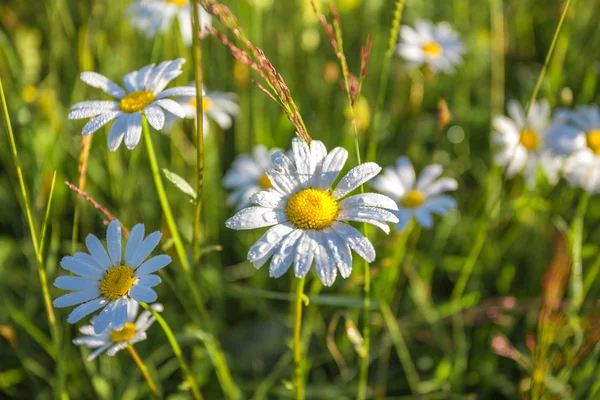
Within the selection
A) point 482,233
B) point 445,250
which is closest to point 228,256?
point 445,250

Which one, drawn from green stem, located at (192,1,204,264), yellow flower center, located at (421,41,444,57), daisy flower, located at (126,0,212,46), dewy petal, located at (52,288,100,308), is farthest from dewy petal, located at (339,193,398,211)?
yellow flower center, located at (421,41,444,57)

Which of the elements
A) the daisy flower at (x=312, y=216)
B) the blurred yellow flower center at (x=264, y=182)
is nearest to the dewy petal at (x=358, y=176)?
the daisy flower at (x=312, y=216)

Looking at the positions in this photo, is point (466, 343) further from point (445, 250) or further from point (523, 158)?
point (523, 158)

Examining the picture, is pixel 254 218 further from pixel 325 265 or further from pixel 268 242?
pixel 325 265

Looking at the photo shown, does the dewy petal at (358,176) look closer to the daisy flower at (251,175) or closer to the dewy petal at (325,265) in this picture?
the dewy petal at (325,265)

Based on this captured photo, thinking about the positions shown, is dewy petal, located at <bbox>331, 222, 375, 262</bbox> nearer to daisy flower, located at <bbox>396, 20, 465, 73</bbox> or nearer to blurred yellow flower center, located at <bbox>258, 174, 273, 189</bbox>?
blurred yellow flower center, located at <bbox>258, 174, 273, 189</bbox>

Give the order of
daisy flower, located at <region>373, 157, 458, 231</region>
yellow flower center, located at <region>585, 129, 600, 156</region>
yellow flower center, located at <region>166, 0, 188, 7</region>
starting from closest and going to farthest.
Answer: daisy flower, located at <region>373, 157, 458, 231</region>
yellow flower center, located at <region>585, 129, 600, 156</region>
yellow flower center, located at <region>166, 0, 188, 7</region>

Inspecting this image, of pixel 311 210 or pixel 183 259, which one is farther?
pixel 183 259

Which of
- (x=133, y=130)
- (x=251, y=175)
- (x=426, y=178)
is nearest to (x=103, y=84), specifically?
(x=133, y=130)
